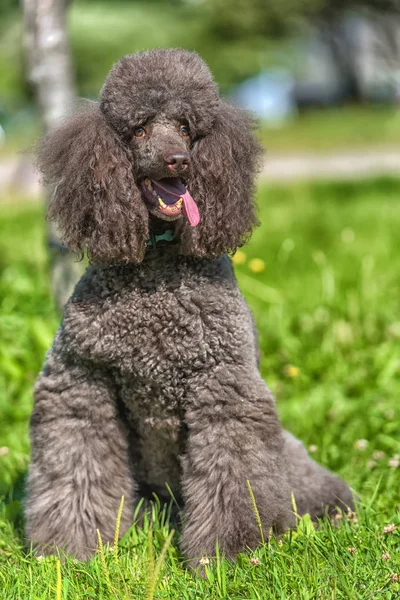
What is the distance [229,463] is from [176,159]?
1052 millimetres

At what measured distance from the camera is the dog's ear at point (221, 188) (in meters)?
2.79

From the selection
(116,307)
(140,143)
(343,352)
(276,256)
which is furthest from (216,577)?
(276,256)

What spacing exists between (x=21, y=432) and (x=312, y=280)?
2.46 meters

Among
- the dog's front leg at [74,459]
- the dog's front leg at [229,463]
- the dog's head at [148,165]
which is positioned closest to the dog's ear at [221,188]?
the dog's head at [148,165]

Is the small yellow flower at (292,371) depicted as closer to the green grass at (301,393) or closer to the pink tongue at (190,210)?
the green grass at (301,393)

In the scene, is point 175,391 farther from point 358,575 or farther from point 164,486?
point 358,575

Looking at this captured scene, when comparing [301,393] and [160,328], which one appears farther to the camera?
[301,393]

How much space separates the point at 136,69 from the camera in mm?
2699

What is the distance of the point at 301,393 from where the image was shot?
455cm

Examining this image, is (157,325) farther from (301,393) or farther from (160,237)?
(301,393)

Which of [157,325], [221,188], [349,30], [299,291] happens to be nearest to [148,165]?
[221,188]

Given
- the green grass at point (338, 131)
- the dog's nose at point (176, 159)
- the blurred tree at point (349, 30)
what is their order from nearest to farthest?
the dog's nose at point (176, 159), the green grass at point (338, 131), the blurred tree at point (349, 30)

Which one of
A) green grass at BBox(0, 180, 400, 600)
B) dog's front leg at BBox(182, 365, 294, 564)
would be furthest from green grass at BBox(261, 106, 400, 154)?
dog's front leg at BBox(182, 365, 294, 564)

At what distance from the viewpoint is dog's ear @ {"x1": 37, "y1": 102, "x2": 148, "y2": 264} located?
8.95 feet
